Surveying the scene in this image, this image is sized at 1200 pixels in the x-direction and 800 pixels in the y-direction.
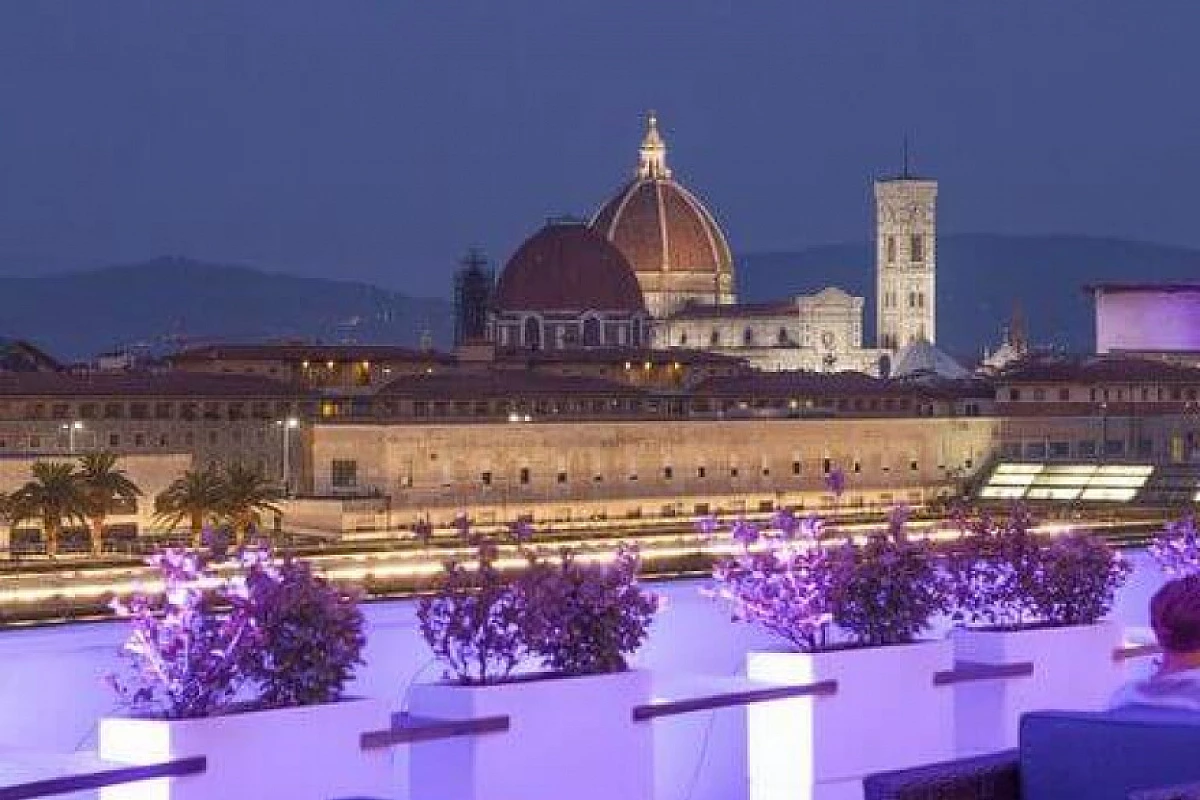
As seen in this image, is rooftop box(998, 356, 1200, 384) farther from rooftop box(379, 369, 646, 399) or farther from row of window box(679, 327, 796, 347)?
row of window box(679, 327, 796, 347)

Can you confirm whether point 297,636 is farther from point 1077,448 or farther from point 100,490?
point 1077,448

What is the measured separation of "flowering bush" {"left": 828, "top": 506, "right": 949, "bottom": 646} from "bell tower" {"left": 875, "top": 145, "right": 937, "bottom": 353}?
3751 inches

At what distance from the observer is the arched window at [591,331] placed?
8719 cm

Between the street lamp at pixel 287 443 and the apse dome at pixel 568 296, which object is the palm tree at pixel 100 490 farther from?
the apse dome at pixel 568 296

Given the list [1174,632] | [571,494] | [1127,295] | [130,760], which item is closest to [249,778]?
[130,760]

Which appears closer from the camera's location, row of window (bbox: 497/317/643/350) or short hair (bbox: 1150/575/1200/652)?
short hair (bbox: 1150/575/1200/652)

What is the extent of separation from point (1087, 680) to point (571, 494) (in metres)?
46.9

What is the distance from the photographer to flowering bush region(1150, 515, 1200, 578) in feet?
39.5

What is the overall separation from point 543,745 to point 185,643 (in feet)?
3.87

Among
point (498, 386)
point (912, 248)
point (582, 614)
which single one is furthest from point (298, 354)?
point (582, 614)

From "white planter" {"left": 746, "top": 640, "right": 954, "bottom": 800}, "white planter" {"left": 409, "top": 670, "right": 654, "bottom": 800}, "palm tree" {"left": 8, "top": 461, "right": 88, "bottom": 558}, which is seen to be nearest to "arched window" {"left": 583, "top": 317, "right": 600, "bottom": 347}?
"palm tree" {"left": 8, "top": 461, "right": 88, "bottom": 558}

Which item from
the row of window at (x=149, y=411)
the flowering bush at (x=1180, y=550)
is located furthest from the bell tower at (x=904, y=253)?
the flowering bush at (x=1180, y=550)

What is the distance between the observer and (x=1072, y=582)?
10586 mm

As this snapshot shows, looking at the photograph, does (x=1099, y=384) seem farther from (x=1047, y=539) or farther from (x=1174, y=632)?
(x=1174, y=632)
